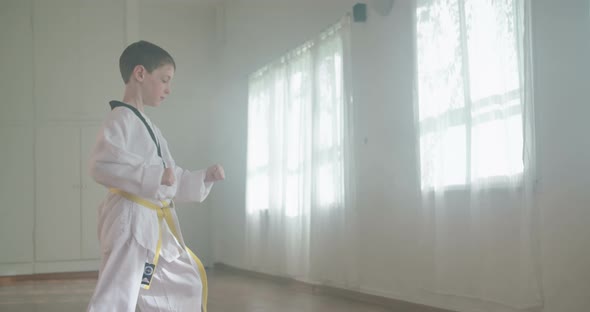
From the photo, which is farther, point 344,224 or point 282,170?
point 282,170

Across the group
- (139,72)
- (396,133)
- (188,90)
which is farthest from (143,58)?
(188,90)

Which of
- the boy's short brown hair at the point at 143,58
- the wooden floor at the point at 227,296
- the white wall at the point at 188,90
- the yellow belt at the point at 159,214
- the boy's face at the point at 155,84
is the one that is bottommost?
the wooden floor at the point at 227,296

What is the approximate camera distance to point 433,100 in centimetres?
358

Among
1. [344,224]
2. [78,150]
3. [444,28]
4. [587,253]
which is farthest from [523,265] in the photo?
[78,150]

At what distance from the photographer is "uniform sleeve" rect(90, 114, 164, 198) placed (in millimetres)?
1807

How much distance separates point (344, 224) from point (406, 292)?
0.78m

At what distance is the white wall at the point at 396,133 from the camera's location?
267 centimetres

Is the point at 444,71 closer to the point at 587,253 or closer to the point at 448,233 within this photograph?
the point at 448,233

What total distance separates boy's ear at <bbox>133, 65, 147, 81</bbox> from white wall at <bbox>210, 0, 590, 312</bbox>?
1792 millimetres

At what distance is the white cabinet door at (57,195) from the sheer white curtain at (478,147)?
4569mm

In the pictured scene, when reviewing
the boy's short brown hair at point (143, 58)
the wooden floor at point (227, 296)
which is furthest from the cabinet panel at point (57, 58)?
the boy's short brown hair at point (143, 58)

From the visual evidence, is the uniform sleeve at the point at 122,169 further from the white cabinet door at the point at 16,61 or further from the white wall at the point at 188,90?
the white wall at the point at 188,90

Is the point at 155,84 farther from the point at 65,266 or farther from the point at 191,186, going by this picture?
the point at 65,266

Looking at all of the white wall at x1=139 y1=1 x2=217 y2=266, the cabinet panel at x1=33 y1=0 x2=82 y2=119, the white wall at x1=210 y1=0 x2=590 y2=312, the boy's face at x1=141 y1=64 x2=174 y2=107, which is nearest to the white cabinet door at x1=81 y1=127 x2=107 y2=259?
the cabinet panel at x1=33 y1=0 x2=82 y2=119
